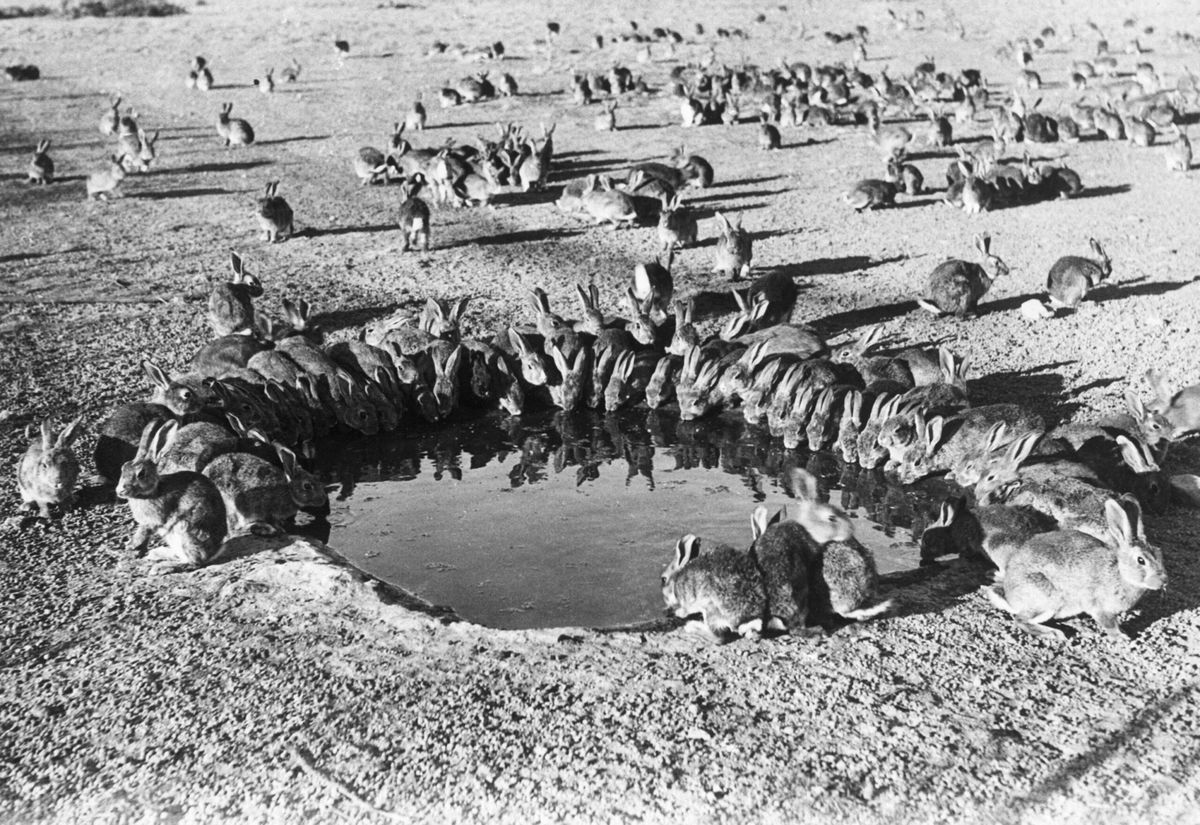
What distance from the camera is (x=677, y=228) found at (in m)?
13.8

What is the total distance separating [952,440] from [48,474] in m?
5.56

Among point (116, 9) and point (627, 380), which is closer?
point (627, 380)

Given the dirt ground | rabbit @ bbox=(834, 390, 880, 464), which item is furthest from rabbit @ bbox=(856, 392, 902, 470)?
the dirt ground

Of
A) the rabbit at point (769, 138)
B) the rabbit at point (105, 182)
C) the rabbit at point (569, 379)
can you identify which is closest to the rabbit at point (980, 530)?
the rabbit at point (569, 379)

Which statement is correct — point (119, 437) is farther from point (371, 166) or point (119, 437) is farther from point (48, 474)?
point (371, 166)

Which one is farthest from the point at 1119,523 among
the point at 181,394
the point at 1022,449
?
the point at 181,394

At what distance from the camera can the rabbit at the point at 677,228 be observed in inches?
541

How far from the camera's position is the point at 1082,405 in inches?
356

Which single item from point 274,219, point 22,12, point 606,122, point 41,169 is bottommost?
point 274,219

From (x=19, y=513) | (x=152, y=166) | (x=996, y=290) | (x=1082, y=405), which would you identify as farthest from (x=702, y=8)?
(x=19, y=513)

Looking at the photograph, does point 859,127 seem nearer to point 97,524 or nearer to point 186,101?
point 186,101

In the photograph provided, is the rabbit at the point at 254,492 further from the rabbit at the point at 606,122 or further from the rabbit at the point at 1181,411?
the rabbit at the point at 606,122

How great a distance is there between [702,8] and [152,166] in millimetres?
28747

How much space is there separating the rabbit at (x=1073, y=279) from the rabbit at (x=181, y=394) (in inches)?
306
